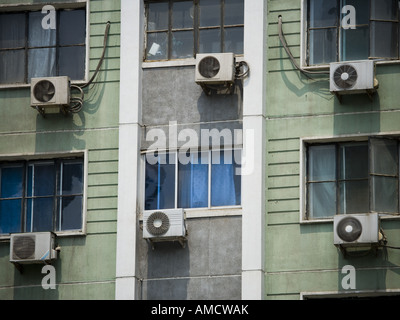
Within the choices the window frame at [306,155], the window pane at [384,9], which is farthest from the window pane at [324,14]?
the window frame at [306,155]

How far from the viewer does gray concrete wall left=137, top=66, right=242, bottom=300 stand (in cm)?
2908

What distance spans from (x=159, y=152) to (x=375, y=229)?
493 cm

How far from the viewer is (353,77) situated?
29016 mm

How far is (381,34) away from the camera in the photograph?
97.6 ft

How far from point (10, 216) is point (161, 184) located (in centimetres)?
332

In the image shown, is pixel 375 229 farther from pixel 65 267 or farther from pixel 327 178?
pixel 65 267

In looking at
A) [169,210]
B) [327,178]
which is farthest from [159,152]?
[327,178]

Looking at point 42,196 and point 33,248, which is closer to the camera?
point 33,248

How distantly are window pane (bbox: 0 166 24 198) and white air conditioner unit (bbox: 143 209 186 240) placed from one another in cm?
315

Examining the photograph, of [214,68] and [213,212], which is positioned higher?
[214,68]

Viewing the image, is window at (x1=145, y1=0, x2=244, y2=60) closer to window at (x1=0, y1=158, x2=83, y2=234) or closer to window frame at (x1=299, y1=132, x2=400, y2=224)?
window frame at (x1=299, y1=132, x2=400, y2=224)

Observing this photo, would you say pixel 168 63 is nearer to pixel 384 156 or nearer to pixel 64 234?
pixel 64 234

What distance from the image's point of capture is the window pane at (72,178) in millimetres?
30438

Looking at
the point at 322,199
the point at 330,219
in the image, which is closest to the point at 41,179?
the point at 322,199
